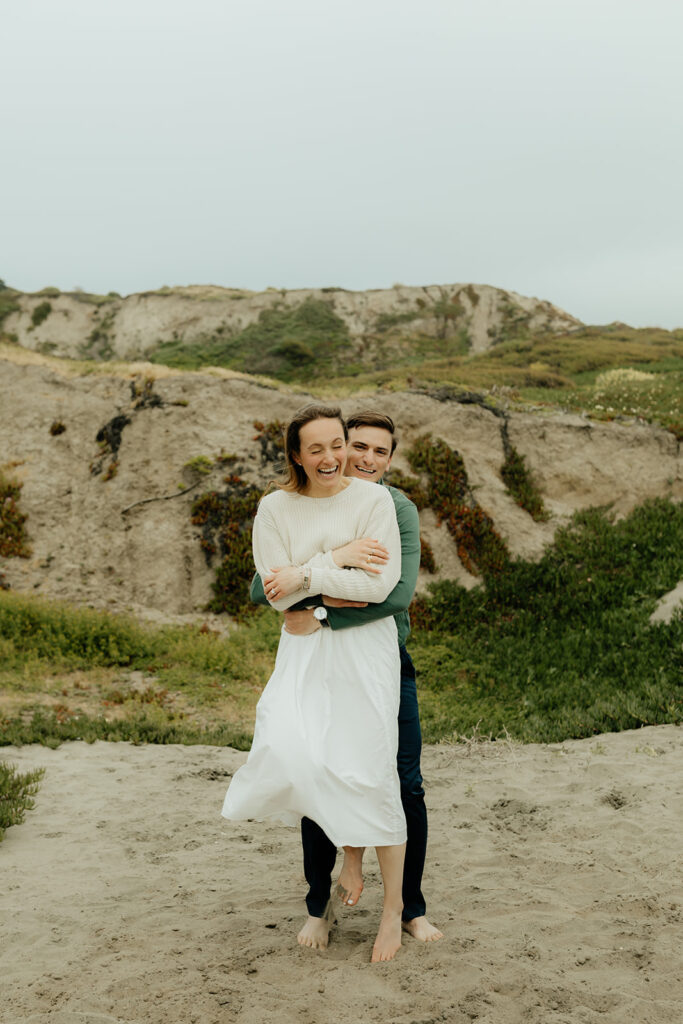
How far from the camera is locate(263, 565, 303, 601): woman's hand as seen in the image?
330cm

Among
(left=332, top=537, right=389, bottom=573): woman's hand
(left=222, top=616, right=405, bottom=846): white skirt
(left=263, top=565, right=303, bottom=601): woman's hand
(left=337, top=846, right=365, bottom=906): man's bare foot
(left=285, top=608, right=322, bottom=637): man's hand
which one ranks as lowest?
(left=337, top=846, right=365, bottom=906): man's bare foot

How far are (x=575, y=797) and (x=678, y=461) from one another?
10603mm

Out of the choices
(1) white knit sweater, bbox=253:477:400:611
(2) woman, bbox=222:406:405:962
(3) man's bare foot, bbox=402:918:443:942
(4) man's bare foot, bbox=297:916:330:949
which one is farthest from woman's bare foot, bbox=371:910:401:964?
(1) white knit sweater, bbox=253:477:400:611

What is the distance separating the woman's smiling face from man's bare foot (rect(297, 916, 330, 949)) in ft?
7.05

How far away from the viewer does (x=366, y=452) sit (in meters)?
3.79

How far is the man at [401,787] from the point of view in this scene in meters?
3.34

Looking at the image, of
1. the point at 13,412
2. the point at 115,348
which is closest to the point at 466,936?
the point at 13,412

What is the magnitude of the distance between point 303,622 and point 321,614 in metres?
0.11

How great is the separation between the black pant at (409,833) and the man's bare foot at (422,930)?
31 mm

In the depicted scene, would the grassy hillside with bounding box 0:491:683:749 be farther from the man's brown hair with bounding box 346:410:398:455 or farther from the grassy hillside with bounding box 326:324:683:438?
the grassy hillside with bounding box 326:324:683:438

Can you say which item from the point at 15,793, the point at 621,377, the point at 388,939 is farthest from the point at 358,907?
Answer: the point at 621,377

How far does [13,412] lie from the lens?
51.1 ft

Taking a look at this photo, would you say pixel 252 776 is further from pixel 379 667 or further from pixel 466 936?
pixel 466 936

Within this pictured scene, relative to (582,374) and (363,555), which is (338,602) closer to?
(363,555)
